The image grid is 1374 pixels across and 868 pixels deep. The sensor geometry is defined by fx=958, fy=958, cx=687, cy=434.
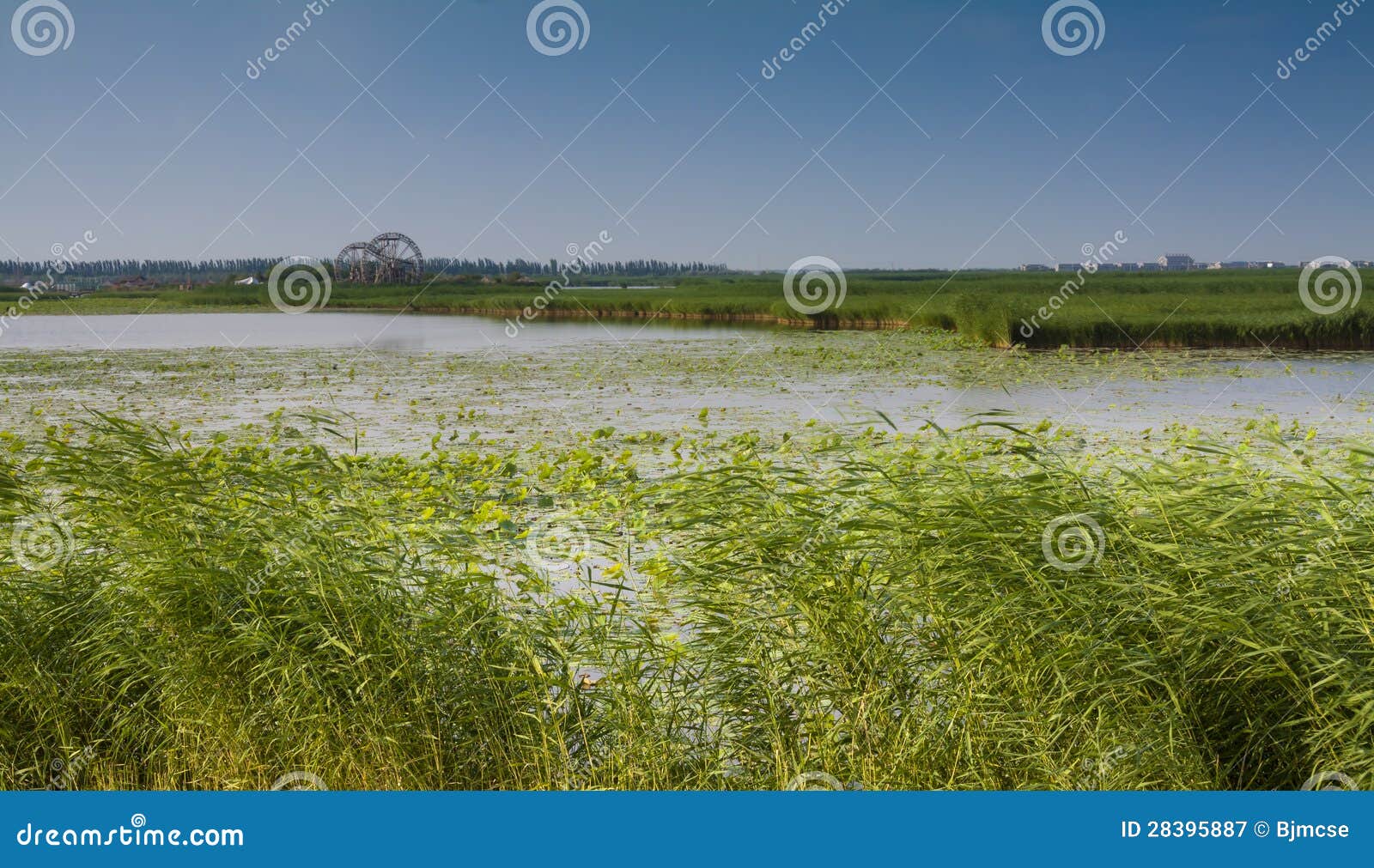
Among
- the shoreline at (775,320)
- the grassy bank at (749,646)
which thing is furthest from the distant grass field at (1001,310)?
the grassy bank at (749,646)

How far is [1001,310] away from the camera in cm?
2023

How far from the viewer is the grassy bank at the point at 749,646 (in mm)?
Answer: 2863

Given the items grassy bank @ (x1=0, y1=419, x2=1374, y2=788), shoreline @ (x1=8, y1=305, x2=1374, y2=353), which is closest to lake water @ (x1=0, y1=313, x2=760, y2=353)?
shoreline @ (x1=8, y1=305, x2=1374, y2=353)

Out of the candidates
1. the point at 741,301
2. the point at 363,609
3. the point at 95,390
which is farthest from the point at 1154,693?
the point at 741,301

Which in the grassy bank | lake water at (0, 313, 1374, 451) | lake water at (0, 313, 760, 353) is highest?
lake water at (0, 313, 760, 353)

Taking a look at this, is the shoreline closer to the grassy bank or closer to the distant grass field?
the distant grass field

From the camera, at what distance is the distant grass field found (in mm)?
19578

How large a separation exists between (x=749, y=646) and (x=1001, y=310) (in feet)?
60.7

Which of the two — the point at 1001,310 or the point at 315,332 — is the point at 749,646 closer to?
the point at 1001,310

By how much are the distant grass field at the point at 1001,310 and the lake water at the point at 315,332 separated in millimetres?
2367

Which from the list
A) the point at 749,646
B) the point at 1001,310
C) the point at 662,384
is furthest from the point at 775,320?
the point at 749,646

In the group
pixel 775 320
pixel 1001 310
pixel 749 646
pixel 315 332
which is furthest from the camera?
pixel 775 320

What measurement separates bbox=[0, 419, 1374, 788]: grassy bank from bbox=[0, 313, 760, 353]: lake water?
17698 mm

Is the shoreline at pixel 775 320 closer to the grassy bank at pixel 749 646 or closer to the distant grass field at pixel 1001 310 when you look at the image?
the distant grass field at pixel 1001 310
